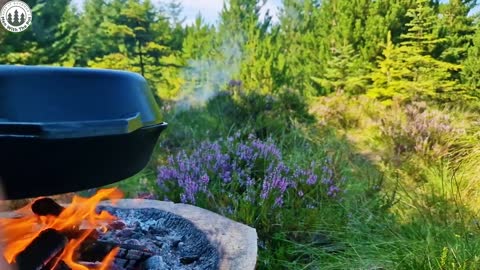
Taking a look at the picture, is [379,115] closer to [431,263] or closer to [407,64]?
[407,64]

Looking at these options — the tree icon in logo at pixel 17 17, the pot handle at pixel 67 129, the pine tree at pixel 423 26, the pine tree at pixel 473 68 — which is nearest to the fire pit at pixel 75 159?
the pot handle at pixel 67 129

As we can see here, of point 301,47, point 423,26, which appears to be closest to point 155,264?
point 423,26

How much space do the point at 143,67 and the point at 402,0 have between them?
16.6ft

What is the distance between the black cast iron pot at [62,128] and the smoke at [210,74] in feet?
18.0

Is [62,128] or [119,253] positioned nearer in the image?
[62,128]

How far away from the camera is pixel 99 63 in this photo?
318 inches

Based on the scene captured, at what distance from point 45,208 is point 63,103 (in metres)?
0.74

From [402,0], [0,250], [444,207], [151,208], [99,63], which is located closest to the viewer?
[0,250]

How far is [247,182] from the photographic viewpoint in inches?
85.4

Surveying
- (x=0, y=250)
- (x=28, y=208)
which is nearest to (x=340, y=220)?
(x=28, y=208)

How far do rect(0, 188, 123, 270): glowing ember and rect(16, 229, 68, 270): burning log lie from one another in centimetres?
2

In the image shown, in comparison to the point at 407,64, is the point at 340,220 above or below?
below

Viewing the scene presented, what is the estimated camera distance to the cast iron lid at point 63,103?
2.24 ft

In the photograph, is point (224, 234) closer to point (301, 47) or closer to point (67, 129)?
point (67, 129)
